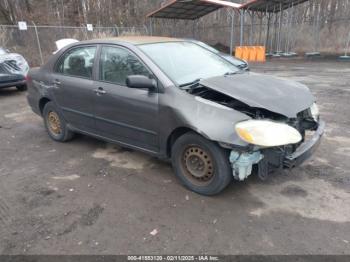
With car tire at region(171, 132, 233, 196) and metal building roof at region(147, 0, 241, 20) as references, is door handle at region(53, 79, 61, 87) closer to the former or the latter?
car tire at region(171, 132, 233, 196)

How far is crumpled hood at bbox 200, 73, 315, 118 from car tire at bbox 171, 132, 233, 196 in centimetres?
58

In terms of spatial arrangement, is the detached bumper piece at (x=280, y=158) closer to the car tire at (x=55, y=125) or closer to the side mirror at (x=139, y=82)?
the side mirror at (x=139, y=82)

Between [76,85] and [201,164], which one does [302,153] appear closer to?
[201,164]

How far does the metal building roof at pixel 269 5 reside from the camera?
1754cm

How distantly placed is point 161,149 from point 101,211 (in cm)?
99

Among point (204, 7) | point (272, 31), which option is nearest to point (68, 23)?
point (204, 7)

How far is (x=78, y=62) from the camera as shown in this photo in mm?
4539

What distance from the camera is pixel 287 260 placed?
244cm

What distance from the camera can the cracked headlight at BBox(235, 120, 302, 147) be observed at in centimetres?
281

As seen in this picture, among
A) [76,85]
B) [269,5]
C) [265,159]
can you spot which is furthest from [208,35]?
[265,159]

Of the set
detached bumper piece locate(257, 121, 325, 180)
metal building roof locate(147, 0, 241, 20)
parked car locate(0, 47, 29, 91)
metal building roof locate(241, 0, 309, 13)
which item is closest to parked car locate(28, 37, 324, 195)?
detached bumper piece locate(257, 121, 325, 180)

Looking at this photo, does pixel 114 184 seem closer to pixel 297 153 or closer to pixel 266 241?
pixel 266 241

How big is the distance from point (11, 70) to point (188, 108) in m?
8.05

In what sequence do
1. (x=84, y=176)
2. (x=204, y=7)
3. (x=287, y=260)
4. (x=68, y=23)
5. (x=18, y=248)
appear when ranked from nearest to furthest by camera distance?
1. (x=287, y=260)
2. (x=18, y=248)
3. (x=84, y=176)
4. (x=204, y=7)
5. (x=68, y=23)
